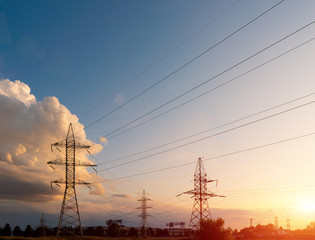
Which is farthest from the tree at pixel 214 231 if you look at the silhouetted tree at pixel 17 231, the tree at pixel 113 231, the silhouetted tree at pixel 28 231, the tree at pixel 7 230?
the tree at pixel 7 230

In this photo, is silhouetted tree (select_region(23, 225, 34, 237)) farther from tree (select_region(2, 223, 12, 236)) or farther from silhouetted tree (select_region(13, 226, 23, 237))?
tree (select_region(2, 223, 12, 236))

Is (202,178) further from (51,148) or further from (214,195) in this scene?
(51,148)

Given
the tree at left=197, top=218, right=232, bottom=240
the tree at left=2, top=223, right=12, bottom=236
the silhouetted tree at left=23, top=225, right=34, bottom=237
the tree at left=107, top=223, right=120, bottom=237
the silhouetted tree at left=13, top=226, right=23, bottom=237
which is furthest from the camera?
the tree at left=107, top=223, right=120, bottom=237

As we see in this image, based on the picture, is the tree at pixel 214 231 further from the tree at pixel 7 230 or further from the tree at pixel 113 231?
the tree at pixel 7 230

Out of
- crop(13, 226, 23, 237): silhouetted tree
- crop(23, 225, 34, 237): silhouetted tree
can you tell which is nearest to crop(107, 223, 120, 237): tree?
crop(23, 225, 34, 237): silhouetted tree

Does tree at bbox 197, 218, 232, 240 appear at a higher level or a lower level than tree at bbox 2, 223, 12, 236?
higher

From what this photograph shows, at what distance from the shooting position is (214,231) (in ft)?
236

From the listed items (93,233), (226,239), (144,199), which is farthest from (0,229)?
(226,239)

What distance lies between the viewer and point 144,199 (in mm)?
137625

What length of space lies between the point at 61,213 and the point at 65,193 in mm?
4183

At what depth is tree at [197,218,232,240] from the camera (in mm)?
71812

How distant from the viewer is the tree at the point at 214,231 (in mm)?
71812

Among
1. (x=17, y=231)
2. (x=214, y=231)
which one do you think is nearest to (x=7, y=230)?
(x=17, y=231)

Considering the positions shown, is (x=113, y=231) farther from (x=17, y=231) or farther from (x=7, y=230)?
(x=7, y=230)
